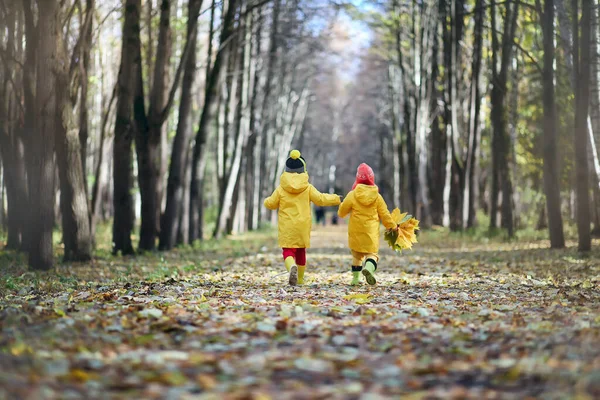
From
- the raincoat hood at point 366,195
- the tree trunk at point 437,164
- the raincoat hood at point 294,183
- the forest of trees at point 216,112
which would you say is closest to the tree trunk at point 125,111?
the forest of trees at point 216,112

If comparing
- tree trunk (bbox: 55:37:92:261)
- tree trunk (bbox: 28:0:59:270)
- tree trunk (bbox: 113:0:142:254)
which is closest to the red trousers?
tree trunk (bbox: 28:0:59:270)

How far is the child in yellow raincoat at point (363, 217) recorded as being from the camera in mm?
11453

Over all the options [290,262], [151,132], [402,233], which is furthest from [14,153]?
[402,233]

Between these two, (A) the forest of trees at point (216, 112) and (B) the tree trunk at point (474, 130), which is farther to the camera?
(B) the tree trunk at point (474, 130)

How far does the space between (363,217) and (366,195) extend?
0.34 m

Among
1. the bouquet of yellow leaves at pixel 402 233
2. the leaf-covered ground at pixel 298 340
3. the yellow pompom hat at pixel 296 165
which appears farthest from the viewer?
the bouquet of yellow leaves at pixel 402 233

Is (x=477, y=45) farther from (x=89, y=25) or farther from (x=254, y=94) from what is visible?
(x=89, y=25)

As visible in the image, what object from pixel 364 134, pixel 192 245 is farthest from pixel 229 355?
pixel 364 134

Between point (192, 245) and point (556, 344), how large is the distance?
17.4 meters

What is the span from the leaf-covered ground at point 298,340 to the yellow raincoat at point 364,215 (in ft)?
2.30

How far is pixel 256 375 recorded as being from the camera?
15.9 ft

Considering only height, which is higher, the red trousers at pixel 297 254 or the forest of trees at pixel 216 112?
the forest of trees at pixel 216 112

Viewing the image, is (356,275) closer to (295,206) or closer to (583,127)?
(295,206)

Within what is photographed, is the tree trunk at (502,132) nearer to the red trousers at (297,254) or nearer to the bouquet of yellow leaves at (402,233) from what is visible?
the bouquet of yellow leaves at (402,233)
